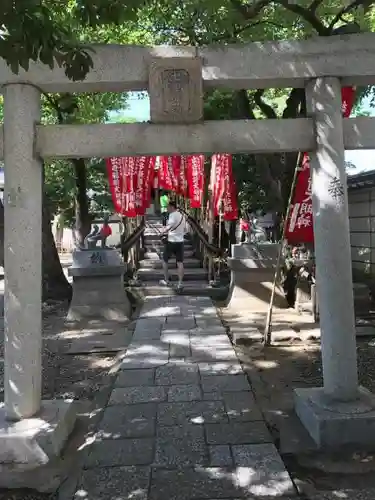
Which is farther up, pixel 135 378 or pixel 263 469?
pixel 135 378

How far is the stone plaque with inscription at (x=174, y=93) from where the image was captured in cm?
407

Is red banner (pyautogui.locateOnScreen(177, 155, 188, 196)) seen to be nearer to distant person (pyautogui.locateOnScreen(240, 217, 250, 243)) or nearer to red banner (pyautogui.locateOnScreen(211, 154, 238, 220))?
red banner (pyautogui.locateOnScreen(211, 154, 238, 220))

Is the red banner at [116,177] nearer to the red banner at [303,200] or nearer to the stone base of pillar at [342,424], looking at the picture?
the red banner at [303,200]

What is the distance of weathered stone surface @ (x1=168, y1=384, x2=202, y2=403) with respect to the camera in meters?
5.01

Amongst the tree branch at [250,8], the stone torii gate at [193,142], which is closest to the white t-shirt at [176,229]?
the tree branch at [250,8]

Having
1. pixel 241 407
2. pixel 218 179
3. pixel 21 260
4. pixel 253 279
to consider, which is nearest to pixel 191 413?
pixel 241 407

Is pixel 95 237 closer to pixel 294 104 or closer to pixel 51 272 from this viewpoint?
pixel 51 272

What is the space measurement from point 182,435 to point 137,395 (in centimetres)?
108

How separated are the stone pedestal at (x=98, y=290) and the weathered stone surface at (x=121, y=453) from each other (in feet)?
17.6

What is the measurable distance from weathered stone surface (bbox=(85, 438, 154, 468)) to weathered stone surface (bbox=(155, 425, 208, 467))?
0.28ft

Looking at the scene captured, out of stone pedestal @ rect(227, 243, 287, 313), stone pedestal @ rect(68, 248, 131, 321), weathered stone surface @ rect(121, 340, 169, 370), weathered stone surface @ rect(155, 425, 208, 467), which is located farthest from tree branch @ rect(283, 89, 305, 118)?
weathered stone surface @ rect(155, 425, 208, 467)

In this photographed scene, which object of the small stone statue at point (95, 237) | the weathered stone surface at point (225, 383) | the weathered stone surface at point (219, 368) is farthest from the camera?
the small stone statue at point (95, 237)

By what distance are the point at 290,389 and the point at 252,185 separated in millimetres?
9902

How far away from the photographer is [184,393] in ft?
16.9
